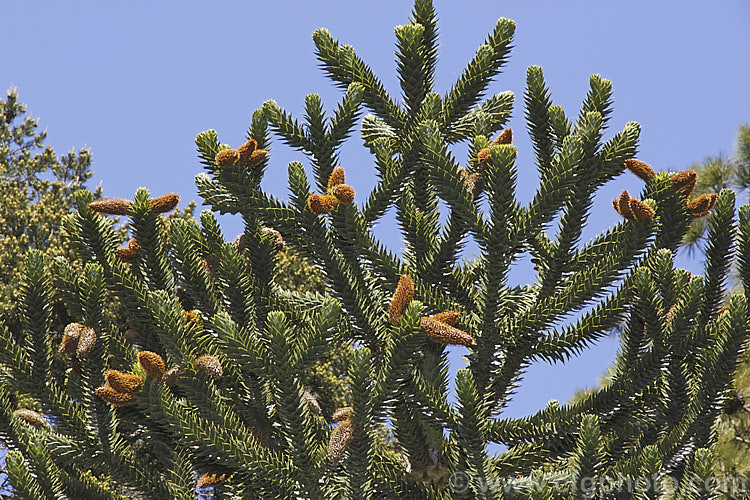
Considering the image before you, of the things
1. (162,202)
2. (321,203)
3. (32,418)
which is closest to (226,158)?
(162,202)

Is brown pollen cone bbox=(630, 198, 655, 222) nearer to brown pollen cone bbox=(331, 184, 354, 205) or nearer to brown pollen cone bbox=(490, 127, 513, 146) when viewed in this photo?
brown pollen cone bbox=(490, 127, 513, 146)

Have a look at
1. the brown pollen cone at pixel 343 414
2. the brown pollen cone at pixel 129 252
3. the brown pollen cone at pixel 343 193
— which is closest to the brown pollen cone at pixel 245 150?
the brown pollen cone at pixel 343 193

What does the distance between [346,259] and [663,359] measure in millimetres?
1861

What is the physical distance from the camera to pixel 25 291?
5.07 meters

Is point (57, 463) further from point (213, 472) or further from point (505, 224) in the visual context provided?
point (505, 224)

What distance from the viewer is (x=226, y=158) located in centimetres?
513

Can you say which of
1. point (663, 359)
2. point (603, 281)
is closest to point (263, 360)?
point (603, 281)

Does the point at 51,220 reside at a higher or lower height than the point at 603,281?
higher

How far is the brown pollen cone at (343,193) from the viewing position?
16.3 ft

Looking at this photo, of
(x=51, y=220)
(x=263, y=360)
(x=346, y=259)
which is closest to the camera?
(x=263, y=360)

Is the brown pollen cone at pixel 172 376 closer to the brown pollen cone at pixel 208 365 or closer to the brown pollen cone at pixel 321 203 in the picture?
the brown pollen cone at pixel 208 365

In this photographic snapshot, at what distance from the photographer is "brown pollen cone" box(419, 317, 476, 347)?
178 inches

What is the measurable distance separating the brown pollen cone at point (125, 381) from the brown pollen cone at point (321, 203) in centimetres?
131

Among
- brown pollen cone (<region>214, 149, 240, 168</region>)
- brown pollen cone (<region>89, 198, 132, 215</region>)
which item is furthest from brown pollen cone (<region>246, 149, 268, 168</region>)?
brown pollen cone (<region>89, 198, 132, 215</region>)
